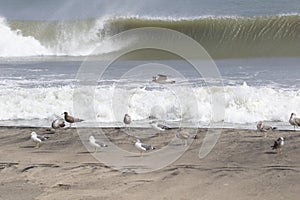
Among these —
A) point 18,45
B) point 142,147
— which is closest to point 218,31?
point 18,45

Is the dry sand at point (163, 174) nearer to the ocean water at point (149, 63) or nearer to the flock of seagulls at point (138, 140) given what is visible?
the flock of seagulls at point (138, 140)

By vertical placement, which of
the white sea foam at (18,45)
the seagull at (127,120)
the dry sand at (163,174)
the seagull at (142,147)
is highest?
the white sea foam at (18,45)

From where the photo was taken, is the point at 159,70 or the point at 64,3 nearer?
the point at 159,70

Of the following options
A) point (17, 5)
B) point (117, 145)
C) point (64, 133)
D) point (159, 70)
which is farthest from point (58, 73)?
point (17, 5)

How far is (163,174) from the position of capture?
676 cm

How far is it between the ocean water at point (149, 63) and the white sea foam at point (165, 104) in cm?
2

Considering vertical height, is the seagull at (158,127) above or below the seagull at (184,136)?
above

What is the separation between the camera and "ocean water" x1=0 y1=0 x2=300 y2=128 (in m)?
10.5

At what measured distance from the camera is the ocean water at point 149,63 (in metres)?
10.5

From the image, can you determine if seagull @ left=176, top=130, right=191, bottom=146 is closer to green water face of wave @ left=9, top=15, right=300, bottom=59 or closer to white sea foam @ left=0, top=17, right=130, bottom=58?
green water face of wave @ left=9, top=15, right=300, bottom=59

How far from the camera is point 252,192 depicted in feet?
19.9

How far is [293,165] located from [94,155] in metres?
2.43

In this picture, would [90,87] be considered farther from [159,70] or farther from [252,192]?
[252,192]

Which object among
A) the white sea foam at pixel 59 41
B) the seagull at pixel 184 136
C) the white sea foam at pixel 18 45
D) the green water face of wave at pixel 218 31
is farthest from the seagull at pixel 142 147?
the white sea foam at pixel 18 45
